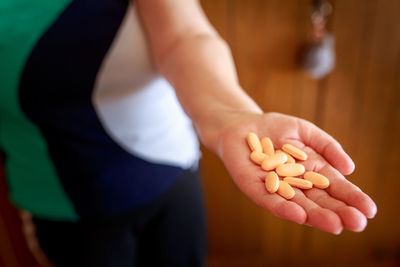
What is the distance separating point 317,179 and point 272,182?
0.18ft

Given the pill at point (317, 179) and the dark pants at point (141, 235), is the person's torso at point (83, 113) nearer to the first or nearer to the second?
the dark pants at point (141, 235)

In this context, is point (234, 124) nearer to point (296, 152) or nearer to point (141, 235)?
point (296, 152)

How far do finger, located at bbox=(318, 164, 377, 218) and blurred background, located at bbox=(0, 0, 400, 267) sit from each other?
579 millimetres

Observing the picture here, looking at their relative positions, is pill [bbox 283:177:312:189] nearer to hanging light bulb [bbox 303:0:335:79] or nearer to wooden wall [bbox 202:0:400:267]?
wooden wall [bbox 202:0:400:267]

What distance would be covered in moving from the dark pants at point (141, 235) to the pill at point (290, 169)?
35 centimetres

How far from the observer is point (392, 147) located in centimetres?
129

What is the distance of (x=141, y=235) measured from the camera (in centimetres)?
83

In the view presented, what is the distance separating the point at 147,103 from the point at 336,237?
3.45 ft

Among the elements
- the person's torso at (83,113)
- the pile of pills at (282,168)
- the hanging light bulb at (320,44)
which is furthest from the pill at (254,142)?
the hanging light bulb at (320,44)

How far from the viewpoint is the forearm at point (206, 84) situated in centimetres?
55

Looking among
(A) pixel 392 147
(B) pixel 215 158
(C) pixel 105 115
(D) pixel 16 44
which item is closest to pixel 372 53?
(A) pixel 392 147

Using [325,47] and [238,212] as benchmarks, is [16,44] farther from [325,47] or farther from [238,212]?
[238,212]

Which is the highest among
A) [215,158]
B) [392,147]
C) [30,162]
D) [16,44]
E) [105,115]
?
[16,44]

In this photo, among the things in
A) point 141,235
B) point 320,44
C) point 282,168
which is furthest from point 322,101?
point 282,168
